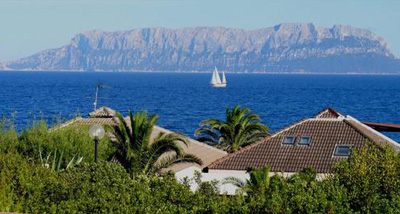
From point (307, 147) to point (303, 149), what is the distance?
33 centimetres

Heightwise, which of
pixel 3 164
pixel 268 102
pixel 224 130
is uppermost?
pixel 3 164

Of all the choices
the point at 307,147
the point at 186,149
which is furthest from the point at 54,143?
the point at 307,147

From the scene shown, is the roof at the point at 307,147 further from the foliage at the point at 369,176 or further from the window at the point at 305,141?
the foliage at the point at 369,176

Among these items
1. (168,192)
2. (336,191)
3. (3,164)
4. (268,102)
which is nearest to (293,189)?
(336,191)

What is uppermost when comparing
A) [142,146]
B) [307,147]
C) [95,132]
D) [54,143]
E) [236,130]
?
[95,132]

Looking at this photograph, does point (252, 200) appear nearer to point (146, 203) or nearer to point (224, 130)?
point (146, 203)

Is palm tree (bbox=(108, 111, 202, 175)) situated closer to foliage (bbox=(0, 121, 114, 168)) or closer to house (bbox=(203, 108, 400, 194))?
foliage (bbox=(0, 121, 114, 168))

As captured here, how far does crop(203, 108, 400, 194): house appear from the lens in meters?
38.2

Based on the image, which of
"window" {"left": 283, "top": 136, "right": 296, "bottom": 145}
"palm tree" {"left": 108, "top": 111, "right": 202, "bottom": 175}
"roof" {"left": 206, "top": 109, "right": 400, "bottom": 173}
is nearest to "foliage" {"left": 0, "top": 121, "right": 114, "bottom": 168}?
"palm tree" {"left": 108, "top": 111, "right": 202, "bottom": 175}

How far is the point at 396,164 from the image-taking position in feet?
65.4

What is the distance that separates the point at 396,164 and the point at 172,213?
23.4 ft

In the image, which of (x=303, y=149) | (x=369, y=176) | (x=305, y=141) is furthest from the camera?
(x=305, y=141)

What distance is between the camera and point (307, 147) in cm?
4028

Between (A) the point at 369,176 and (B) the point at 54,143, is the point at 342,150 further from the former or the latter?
(A) the point at 369,176
